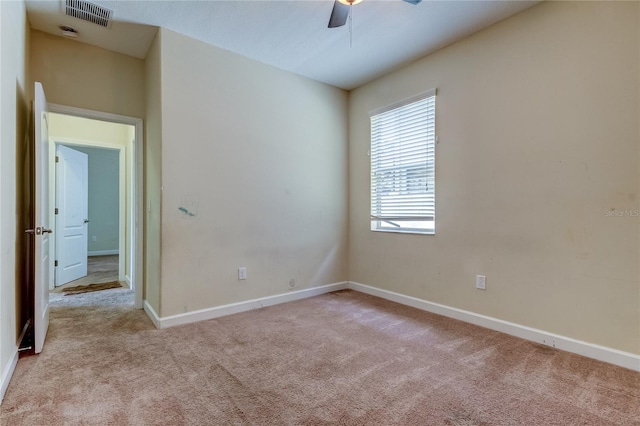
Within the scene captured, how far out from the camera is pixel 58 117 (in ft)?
14.5

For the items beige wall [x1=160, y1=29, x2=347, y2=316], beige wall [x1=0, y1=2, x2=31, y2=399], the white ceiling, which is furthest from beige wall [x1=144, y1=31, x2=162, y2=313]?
beige wall [x1=0, y1=2, x2=31, y2=399]

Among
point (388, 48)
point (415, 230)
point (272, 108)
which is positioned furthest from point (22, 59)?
point (415, 230)

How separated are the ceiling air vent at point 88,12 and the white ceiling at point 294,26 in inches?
2.3

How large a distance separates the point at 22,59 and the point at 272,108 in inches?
83.8

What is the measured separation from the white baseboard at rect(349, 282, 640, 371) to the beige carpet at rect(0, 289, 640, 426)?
0.26 ft

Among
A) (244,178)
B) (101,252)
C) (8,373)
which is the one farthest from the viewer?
(101,252)

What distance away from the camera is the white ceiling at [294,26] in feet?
8.43

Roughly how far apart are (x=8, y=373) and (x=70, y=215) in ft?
12.0

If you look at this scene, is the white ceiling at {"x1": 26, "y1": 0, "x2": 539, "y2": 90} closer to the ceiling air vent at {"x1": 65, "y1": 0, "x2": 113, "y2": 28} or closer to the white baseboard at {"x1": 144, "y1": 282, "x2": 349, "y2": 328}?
the ceiling air vent at {"x1": 65, "y1": 0, "x2": 113, "y2": 28}

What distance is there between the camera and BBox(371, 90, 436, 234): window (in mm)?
3391

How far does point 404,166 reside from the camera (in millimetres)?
3646

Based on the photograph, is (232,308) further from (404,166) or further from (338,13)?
(338,13)

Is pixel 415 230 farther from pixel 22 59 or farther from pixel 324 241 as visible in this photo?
pixel 22 59

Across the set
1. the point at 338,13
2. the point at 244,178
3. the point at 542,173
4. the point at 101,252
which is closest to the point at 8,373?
the point at 244,178
